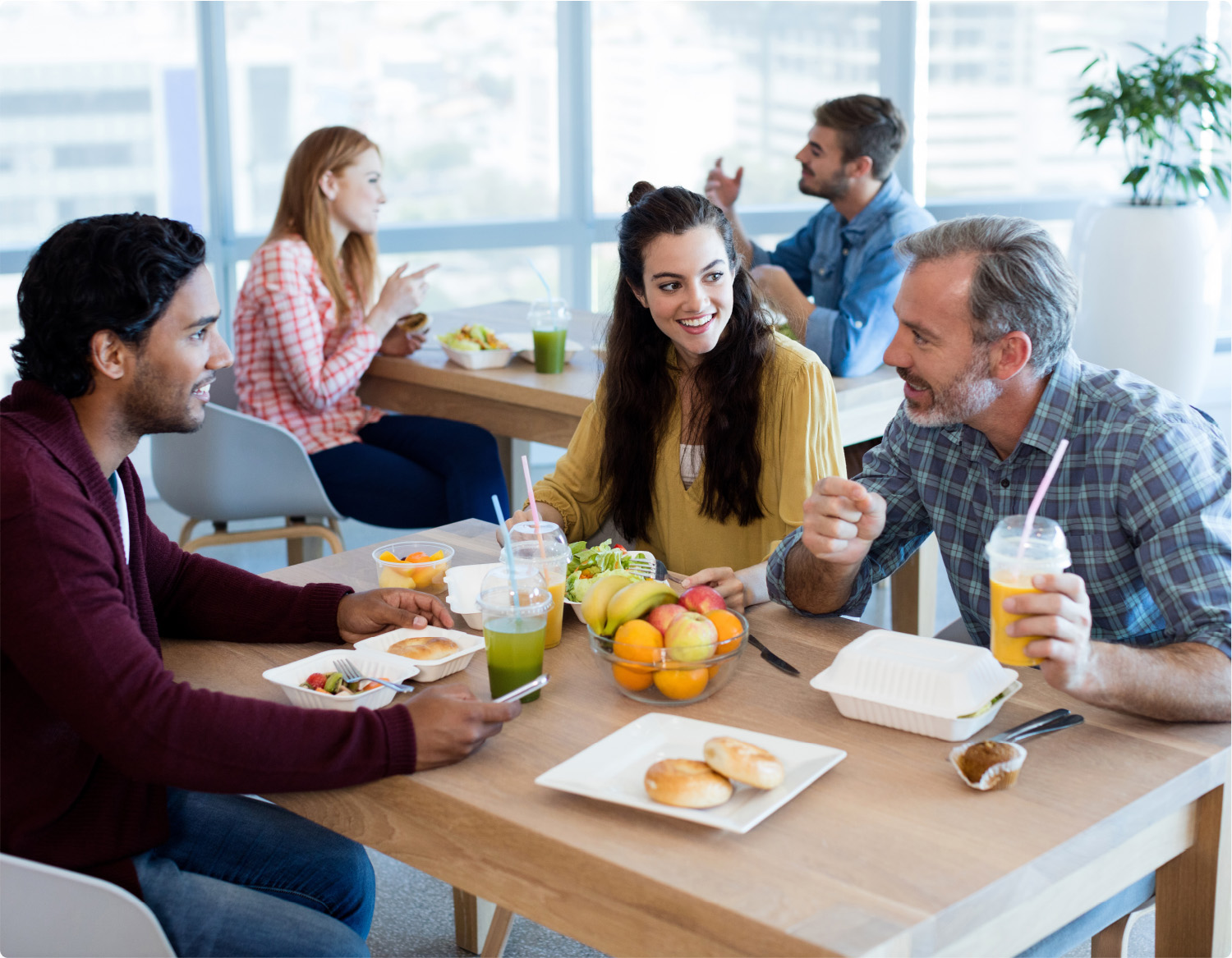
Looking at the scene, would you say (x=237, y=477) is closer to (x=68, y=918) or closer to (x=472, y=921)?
(x=472, y=921)

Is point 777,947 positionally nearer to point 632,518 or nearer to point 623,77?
point 632,518

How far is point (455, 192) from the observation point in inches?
202

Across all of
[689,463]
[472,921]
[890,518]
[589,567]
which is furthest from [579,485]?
[472,921]

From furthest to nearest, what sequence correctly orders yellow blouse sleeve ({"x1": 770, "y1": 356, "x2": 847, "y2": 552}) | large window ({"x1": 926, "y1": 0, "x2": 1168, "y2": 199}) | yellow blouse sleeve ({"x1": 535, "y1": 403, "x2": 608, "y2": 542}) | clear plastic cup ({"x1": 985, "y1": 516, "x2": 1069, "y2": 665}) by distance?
1. large window ({"x1": 926, "y1": 0, "x2": 1168, "y2": 199})
2. yellow blouse sleeve ({"x1": 535, "y1": 403, "x2": 608, "y2": 542})
3. yellow blouse sleeve ({"x1": 770, "y1": 356, "x2": 847, "y2": 552})
4. clear plastic cup ({"x1": 985, "y1": 516, "x2": 1069, "y2": 665})

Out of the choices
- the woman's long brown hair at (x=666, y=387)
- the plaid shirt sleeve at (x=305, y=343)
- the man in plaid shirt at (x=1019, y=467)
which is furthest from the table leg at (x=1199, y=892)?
the plaid shirt sleeve at (x=305, y=343)

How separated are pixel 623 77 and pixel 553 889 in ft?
14.9

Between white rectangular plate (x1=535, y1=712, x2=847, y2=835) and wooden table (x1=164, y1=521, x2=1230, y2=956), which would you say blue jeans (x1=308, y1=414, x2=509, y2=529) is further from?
white rectangular plate (x1=535, y1=712, x2=847, y2=835)

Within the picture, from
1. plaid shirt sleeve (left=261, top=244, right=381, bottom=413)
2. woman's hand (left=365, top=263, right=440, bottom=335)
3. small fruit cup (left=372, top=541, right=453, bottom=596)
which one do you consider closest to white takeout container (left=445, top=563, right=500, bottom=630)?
small fruit cup (left=372, top=541, right=453, bottom=596)

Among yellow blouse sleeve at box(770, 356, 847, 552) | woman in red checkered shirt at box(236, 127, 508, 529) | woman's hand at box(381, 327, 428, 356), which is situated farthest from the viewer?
woman's hand at box(381, 327, 428, 356)

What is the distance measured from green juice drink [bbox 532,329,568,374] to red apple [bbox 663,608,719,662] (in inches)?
72.1

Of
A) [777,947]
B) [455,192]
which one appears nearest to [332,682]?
[777,947]

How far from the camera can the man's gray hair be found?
64.7 inches

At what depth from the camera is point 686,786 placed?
3.89 feet

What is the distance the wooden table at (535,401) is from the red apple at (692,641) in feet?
4.73
